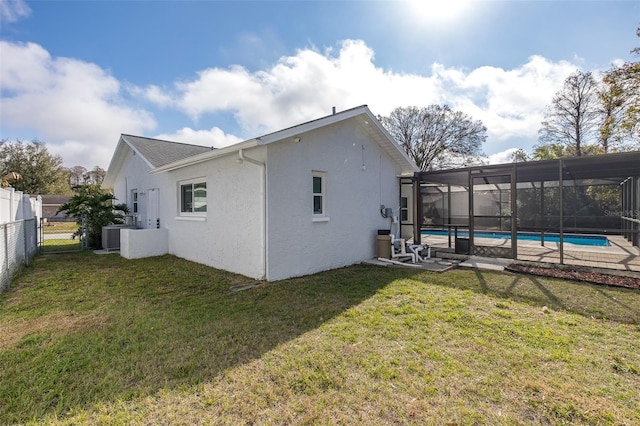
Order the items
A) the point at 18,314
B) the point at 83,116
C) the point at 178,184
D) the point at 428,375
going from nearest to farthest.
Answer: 1. the point at 428,375
2. the point at 18,314
3. the point at 178,184
4. the point at 83,116

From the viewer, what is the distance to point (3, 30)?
327 inches

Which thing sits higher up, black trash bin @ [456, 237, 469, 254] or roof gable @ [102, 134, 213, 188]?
roof gable @ [102, 134, 213, 188]

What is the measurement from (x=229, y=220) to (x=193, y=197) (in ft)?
8.61

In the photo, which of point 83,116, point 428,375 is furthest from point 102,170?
point 428,375

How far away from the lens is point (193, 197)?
9445mm

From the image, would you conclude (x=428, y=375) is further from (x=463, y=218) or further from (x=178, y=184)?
(x=463, y=218)

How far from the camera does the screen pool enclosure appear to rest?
8.56 meters

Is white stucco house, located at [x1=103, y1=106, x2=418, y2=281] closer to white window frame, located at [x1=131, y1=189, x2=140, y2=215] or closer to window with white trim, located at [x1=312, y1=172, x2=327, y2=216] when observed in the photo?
window with white trim, located at [x1=312, y1=172, x2=327, y2=216]

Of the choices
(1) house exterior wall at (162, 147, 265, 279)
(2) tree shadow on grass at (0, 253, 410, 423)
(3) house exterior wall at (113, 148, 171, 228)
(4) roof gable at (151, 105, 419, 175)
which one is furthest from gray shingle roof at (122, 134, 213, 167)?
(2) tree shadow on grass at (0, 253, 410, 423)

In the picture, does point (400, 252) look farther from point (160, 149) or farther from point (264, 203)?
point (160, 149)

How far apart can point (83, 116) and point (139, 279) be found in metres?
12.2

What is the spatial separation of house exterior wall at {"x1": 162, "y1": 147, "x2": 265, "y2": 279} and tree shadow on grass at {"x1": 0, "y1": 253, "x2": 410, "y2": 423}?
Result: 0.59 metres

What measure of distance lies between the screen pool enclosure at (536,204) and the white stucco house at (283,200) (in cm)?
224

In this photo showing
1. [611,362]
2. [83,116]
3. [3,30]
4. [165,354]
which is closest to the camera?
[611,362]
